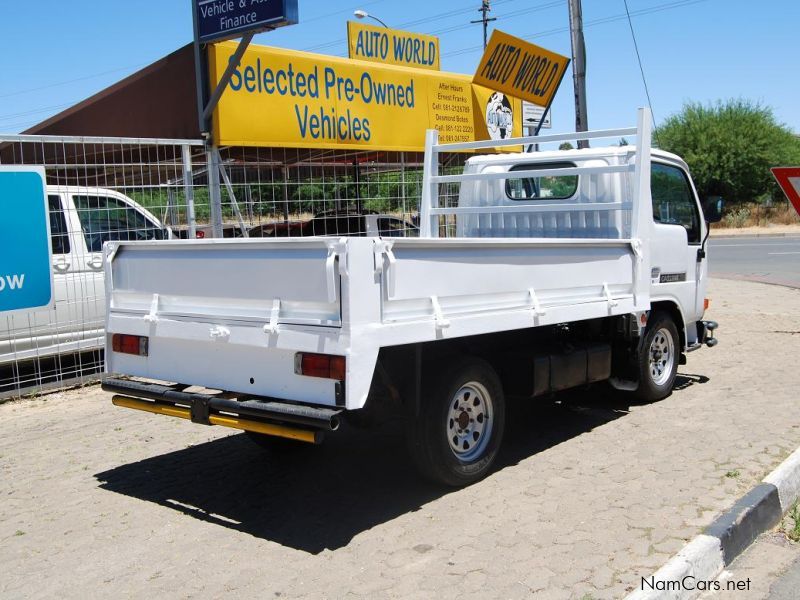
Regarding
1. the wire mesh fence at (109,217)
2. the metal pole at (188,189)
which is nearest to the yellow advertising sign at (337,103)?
the metal pole at (188,189)

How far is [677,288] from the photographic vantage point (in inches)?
291

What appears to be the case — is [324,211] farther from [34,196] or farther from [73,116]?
[34,196]

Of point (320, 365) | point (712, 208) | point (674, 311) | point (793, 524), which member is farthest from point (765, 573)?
point (712, 208)

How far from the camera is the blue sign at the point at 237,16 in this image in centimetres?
806

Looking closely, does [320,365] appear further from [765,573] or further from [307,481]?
[765,573]

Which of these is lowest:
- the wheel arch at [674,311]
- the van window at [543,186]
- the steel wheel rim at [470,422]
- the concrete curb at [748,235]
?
the steel wheel rim at [470,422]

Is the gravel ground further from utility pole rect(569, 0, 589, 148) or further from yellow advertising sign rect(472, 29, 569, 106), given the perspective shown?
yellow advertising sign rect(472, 29, 569, 106)

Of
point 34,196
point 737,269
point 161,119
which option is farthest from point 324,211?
point 737,269

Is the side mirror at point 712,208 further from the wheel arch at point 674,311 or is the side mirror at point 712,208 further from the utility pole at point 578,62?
the utility pole at point 578,62

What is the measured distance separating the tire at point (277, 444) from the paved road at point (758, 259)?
1275cm

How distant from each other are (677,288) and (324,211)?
5.65 m

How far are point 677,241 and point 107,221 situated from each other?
568 centimetres

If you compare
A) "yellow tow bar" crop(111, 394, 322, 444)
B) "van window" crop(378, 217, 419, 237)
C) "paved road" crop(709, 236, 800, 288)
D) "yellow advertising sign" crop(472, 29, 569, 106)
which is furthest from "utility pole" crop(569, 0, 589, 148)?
"yellow tow bar" crop(111, 394, 322, 444)

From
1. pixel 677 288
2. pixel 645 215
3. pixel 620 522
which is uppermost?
pixel 645 215
